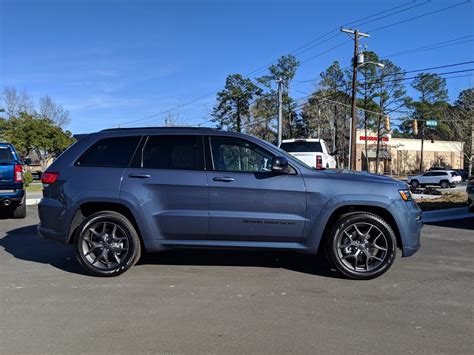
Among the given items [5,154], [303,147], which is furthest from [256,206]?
[303,147]

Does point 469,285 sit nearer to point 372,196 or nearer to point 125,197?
point 372,196

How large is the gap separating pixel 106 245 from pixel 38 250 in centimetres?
217

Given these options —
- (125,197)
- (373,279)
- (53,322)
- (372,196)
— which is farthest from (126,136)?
(373,279)

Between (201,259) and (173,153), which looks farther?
(201,259)

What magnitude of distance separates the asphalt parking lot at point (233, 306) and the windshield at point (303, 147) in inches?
327

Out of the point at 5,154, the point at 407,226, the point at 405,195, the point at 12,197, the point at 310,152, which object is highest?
the point at 310,152

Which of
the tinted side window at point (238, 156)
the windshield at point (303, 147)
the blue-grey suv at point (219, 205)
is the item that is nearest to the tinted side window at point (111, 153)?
the blue-grey suv at point (219, 205)

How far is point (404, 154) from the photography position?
6838cm

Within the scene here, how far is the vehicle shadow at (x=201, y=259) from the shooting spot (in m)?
5.85

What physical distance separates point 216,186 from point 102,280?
1833 mm

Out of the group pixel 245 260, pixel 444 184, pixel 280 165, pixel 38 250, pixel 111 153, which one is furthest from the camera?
pixel 444 184

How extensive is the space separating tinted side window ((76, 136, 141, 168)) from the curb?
8.24 metres

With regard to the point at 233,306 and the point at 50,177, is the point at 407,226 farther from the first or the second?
the point at 50,177

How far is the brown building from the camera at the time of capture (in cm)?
6247
